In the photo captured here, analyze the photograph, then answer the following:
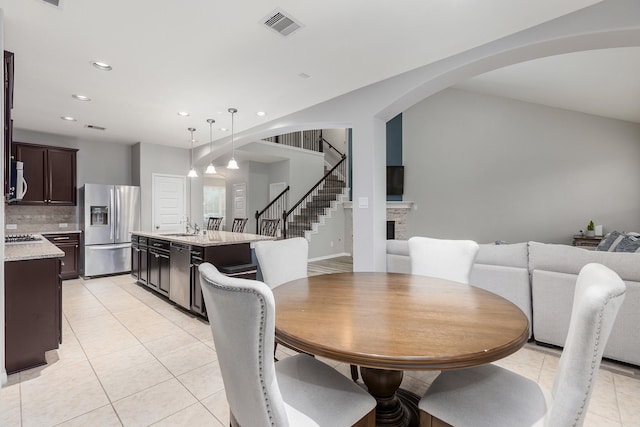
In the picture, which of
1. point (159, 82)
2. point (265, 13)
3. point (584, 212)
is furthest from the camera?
point (584, 212)

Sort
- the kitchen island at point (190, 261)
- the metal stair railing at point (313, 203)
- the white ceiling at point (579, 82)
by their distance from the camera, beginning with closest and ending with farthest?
the kitchen island at point (190, 261) → the white ceiling at point (579, 82) → the metal stair railing at point (313, 203)

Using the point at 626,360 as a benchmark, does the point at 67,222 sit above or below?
above

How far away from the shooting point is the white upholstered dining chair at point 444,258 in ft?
7.38

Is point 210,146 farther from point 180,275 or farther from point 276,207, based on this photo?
point 180,275

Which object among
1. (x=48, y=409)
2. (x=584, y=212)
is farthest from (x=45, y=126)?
(x=584, y=212)

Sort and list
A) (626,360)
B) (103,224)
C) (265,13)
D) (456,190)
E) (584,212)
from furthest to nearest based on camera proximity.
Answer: (456,190) < (584,212) < (103,224) < (626,360) < (265,13)

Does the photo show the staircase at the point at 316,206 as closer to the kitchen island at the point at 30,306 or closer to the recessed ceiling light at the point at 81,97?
the recessed ceiling light at the point at 81,97

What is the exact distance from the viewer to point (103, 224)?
558 centimetres

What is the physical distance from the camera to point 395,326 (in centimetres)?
124

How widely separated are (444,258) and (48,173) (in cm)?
648

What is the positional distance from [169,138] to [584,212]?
8190 mm

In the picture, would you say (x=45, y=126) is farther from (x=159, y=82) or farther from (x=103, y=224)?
(x=159, y=82)

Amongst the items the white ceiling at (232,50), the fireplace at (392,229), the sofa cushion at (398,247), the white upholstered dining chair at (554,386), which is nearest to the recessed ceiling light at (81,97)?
the white ceiling at (232,50)

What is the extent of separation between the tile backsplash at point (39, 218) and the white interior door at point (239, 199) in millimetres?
3773
